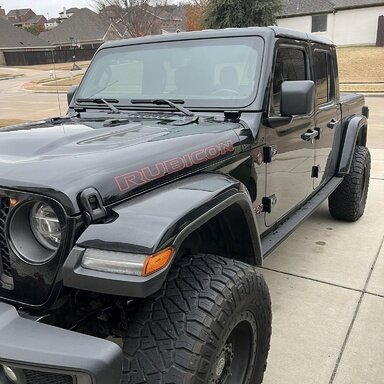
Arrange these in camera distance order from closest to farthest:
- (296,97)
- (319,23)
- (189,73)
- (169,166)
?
(169,166), (296,97), (189,73), (319,23)

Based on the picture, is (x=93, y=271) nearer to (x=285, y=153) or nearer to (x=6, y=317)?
(x=6, y=317)

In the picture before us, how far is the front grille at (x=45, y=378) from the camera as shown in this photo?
4.73 ft

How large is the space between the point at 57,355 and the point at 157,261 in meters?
0.42

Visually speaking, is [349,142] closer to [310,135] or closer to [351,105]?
[351,105]

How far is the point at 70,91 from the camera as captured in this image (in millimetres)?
3766

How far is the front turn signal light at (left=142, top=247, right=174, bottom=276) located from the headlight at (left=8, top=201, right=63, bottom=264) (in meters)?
0.37

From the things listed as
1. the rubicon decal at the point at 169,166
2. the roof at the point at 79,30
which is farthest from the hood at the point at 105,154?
the roof at the point at 79,30

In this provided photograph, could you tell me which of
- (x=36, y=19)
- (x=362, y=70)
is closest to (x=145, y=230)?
(x=362, y=70)

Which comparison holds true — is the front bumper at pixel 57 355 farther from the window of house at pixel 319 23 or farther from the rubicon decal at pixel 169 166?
the window of house at pixel 319 23

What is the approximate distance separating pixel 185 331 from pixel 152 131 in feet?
3.78

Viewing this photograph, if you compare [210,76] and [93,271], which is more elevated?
[210,76]

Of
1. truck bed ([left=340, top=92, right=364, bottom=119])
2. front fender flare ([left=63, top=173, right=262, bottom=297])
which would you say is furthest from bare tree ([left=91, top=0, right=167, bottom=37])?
front fender flare ([left=63, top=173, right=262, bottom=297])

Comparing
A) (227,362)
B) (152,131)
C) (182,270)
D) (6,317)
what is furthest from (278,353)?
(6,317)

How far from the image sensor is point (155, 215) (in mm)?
1659
